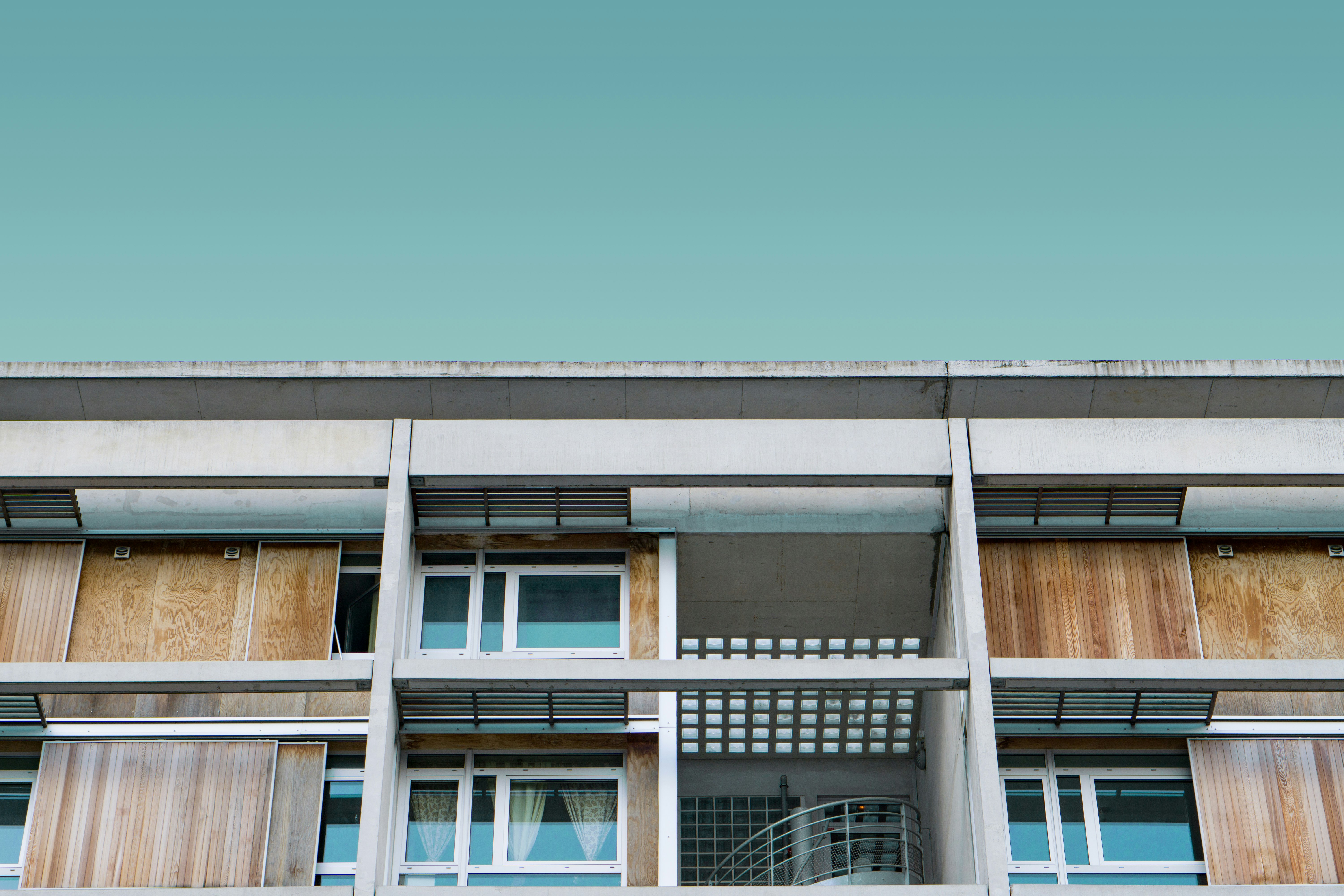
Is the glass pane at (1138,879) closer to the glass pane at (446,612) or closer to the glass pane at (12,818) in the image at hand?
the glass pane at (446,612)

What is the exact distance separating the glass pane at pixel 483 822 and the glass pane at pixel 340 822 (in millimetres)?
1210

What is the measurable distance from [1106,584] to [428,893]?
325 inches

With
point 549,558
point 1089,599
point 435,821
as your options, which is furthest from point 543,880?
point 1089,599

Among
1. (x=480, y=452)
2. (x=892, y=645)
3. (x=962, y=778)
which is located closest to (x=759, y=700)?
(x=892, y=645)

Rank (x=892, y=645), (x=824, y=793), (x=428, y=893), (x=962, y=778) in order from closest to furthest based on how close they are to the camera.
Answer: (x=428, y=893) < (x=962, y=778) < (x=892, y=645) < (x=824, y=793)

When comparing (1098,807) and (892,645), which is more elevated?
(892,645)

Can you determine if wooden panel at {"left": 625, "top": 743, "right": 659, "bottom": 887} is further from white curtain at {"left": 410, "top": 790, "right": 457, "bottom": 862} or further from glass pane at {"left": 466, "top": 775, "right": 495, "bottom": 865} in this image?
white curtain at {"left": 410, "top": 790, "right": 457, "bottom": 862}

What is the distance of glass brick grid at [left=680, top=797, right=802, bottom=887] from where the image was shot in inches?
873

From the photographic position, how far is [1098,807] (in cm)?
1628

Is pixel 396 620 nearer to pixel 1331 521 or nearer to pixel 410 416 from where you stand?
pixel 410 416

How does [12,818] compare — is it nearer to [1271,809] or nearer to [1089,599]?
[1089,599]

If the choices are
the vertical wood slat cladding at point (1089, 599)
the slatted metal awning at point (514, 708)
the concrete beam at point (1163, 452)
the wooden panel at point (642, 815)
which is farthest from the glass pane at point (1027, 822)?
the slatted metal awning at point (514, 708)

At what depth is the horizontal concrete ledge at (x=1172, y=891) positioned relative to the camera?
13781mm

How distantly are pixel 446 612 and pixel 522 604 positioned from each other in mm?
859
